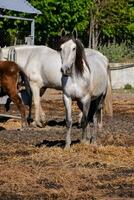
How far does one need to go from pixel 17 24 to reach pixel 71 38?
22242 mm

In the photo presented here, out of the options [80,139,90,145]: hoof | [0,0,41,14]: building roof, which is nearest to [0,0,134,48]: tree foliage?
[0,0,41,14]: building roof

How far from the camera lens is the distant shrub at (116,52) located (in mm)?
39844

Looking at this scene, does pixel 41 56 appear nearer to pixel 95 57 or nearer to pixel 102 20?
pixel 95 57

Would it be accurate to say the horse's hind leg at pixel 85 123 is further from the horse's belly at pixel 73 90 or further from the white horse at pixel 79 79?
the horse's belly at pixel 73 90

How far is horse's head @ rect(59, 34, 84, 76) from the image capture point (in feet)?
40.8

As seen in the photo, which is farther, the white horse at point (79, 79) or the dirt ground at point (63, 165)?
the white horse at point (79, 79)

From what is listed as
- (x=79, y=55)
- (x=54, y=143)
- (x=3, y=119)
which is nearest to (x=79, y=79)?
(x=79, y=55)

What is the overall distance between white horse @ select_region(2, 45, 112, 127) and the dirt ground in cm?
102

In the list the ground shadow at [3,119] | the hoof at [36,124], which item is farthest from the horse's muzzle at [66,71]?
the ground shadow at [3,119]

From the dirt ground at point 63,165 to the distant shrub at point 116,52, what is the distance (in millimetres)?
22580

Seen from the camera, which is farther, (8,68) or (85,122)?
(8,68)

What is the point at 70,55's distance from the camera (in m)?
12.6

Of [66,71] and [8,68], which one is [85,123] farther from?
[8,68]

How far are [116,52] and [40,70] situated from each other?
2250 cm
